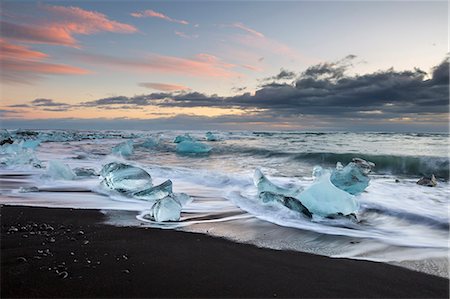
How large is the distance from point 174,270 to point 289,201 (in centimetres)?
232

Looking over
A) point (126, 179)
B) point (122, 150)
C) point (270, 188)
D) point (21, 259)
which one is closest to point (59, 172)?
point (126, 179)

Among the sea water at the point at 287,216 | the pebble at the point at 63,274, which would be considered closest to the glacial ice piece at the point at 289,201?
the sea water at the point at 287,216

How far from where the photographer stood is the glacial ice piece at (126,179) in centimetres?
545

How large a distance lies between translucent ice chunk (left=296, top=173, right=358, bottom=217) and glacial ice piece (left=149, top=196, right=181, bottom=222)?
1541mm

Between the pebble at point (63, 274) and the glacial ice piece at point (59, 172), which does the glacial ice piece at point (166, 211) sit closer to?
the pebble at point (63, 274)

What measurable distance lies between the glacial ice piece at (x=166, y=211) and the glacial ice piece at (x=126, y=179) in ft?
5.50

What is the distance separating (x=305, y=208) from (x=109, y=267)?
253 cm

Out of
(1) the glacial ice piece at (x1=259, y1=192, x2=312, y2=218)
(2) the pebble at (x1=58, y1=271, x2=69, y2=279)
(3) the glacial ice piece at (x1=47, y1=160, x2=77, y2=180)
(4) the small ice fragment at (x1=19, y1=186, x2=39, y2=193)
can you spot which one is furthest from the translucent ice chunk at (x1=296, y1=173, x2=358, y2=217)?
(3) the glacial ice piece at (x1=47, y1=160, x2=77, y2=180)

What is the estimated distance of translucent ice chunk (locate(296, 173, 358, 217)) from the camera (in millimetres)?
4207

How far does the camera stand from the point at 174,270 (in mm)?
2314

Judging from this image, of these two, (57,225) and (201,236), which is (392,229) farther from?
(57,225)

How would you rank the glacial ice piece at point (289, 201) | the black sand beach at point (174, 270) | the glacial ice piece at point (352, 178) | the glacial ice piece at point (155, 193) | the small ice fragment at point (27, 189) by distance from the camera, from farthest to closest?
1. the glacial ice piece at point (352, 178)
2. the small ice fragment at point (27, 189)
3. the glacial ice piece at point (155, 193)
4. the glacial ice piece at point (289, 201)
5. the black sand beach at point (174, 270)

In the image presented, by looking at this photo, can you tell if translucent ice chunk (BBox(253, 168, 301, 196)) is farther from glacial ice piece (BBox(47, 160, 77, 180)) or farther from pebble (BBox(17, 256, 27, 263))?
glacial ice piece (BBox(47, 160, 77, 180))

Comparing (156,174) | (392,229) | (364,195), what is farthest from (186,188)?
(392,229)
